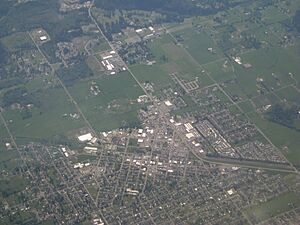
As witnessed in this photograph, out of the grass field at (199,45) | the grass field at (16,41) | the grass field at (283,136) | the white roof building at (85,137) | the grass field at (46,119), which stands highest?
the grass field at (199,45)

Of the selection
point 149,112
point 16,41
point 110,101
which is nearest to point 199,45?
point 149,112

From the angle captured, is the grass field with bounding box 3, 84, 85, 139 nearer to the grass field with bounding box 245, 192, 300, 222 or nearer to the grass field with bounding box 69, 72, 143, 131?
the grass field with bounding box 69, 72, 143, 131

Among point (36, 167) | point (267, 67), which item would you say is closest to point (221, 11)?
point (267, 67)

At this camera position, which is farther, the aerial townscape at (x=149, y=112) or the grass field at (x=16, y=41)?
the grass field at (x=16, y=41)

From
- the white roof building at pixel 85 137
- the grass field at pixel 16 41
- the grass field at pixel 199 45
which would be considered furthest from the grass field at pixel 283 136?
the grass field at pixel 16 41

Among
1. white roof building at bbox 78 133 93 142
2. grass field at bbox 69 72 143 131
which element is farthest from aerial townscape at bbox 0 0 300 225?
grass field at bbox 69 72 143 131

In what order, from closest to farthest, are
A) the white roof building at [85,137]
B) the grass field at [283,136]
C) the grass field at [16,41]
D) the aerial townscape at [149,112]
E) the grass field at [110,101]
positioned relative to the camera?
the aerial townscape at [149,112] < the grass field at [283,136] < the white roof building at [85,137] < the grass field at [110,101] < the grass field at [16,41]

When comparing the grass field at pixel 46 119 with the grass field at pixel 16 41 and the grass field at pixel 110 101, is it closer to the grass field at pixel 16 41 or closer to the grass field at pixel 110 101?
the grass field at pixel 110 101
